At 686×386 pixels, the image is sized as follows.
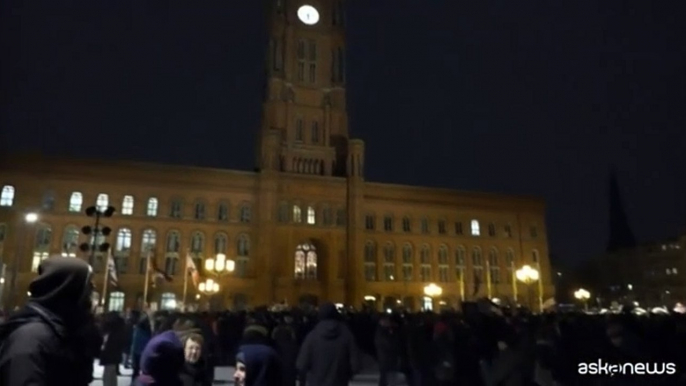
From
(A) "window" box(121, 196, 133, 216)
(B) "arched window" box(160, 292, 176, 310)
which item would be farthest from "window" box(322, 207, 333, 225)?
(A) "window" box(121, 196, 133, 216)

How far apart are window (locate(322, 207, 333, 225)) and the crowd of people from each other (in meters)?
37.5

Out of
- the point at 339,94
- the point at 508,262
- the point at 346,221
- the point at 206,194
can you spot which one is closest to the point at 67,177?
the point at 206,194

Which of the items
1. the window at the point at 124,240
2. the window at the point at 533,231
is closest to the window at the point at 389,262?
the window at the point at 533,231

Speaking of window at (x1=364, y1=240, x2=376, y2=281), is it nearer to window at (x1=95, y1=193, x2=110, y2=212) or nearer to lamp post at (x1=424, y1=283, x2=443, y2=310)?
lamp post at (x1=424, y1=283, x2=443, y2=310)

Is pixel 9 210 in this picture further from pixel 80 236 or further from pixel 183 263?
pixel 183 263

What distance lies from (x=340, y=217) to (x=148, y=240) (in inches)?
719

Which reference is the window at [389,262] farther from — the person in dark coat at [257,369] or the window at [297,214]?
the person in dark coat at [257,369]

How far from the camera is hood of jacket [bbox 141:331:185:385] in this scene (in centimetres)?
347

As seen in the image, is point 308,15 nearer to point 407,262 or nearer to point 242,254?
point 242,254

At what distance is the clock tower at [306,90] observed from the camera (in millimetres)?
55625

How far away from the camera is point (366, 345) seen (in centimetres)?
1834

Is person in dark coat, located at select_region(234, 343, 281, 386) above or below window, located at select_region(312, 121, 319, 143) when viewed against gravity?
below

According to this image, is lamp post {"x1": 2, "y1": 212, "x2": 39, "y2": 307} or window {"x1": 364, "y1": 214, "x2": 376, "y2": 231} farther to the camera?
window {"x1": 364, "y1": 214, "x2": 376, "y2": 231}

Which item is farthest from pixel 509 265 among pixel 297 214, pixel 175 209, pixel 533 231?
pixel 175 209
